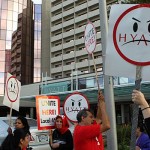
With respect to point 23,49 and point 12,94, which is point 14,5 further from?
point 12,94

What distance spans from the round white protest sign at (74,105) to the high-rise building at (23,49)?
172ft

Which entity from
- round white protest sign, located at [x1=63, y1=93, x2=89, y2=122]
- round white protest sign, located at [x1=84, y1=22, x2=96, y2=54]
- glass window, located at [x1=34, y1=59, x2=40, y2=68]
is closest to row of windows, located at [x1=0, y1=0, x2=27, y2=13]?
glass window, located at [x1=34, y1=59, x2=40, y2=68]

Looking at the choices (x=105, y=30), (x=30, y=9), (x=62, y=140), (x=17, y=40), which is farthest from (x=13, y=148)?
(x=30, y=9)

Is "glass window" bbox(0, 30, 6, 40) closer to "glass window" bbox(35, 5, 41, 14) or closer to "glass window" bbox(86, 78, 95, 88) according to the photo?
"glass window" bbox(35, 5, 41, 14)

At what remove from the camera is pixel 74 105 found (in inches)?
266

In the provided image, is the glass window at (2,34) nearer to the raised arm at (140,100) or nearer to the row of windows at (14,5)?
the row of windows at (14,5)

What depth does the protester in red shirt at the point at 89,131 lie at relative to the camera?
161 inches

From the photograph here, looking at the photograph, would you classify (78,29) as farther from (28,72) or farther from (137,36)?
(137,36)

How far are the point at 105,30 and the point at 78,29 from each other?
55.8 metres

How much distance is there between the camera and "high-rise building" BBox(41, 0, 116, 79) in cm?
6047

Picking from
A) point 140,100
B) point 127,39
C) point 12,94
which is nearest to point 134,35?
point 127,39

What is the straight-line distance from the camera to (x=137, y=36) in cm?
291

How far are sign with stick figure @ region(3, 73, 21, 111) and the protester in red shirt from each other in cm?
295

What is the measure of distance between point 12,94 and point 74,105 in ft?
4.27
